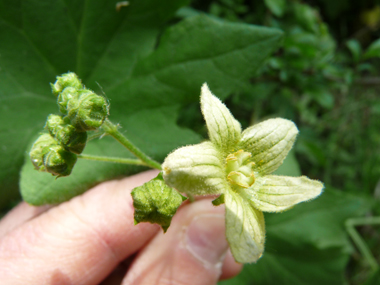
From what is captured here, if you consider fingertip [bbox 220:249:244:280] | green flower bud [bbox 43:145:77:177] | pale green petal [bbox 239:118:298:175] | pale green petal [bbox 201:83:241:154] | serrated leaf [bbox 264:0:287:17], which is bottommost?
fingertip [bbox 220:249:244:280]

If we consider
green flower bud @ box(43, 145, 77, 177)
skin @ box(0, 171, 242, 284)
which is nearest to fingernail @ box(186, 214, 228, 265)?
skin @ box(0, 171, 242, 284)

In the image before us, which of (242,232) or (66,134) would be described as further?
(66,134)

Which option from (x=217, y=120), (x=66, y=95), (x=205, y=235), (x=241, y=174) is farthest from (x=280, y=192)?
(x=66, y=95)

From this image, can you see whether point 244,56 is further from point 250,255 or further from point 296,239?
point 296,239

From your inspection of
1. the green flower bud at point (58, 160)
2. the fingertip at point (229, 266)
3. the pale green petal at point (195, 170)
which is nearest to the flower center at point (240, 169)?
the pale green petal at point (195, 170)

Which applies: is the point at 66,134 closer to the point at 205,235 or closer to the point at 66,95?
the point at 66,95

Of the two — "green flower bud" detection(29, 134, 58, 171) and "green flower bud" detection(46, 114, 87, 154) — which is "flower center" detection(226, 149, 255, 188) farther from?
"green flower bud" detection(29, 134, 58, 171)

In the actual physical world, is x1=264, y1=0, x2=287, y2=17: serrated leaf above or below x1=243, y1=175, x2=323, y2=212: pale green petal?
above
